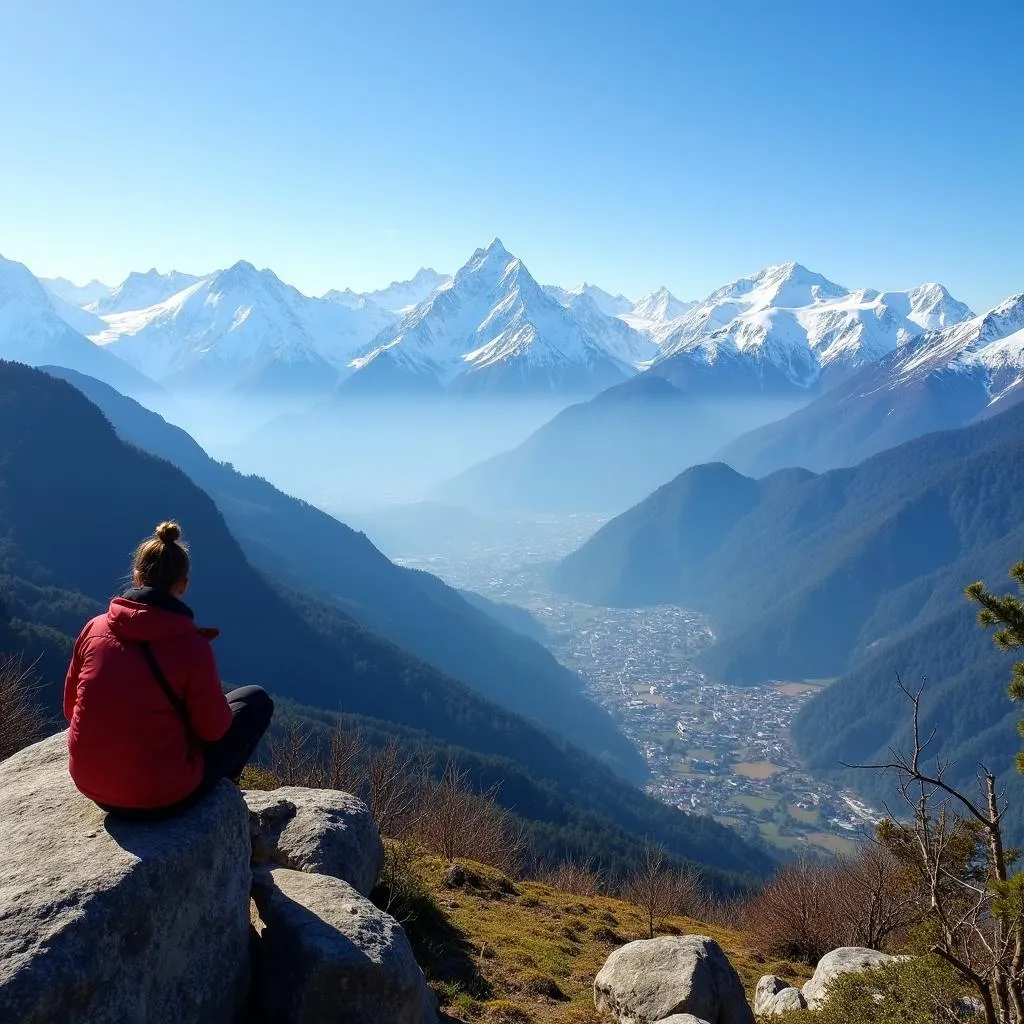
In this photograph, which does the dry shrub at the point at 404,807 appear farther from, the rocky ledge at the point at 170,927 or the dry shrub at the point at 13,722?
the rocky ledge at the point at 170,927

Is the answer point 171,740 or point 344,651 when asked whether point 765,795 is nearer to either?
point 344,651

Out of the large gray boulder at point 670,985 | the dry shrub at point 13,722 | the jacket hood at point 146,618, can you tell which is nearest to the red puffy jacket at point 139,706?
the jacket hood at point 146,618

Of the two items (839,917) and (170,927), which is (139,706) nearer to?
(170,927)

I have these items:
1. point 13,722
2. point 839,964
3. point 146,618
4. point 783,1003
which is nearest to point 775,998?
point 783,1003

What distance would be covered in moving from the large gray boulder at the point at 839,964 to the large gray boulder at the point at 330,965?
428 inches

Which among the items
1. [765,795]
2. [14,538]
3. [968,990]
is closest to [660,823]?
[765,795]

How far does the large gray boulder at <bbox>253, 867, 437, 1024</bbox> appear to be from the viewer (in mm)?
Answer: 8055

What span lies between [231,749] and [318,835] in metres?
3.74

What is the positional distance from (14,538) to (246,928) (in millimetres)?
148480

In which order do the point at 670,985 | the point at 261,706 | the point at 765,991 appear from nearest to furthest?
the point at 261,706, the point at 670,985, the point at 765,991

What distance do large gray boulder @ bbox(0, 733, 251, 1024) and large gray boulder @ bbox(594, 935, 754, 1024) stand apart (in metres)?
7.44

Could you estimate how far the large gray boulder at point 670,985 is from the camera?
1241 cm

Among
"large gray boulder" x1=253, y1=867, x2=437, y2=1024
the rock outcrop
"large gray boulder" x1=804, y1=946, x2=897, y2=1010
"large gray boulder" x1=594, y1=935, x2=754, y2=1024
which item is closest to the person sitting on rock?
"large gray boulder" x1=253, y1=867, x2=437, y2=1024

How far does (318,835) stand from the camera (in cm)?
1158
